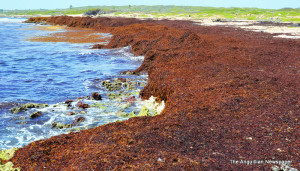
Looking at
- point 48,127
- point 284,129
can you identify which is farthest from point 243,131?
point 48,127

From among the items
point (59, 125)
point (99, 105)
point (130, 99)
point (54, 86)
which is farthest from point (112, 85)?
point (59, 125)

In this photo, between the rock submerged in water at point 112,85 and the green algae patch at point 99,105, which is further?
the rock submerged in water at point 112,85

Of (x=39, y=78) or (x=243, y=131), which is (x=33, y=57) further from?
(x=243, y=131)

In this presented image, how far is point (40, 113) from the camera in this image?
27.5 ft

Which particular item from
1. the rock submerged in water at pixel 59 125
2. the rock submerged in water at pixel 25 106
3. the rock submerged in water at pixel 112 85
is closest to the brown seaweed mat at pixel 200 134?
the rock submerged in water at pixel 59 125

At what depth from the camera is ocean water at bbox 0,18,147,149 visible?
745 centimetres

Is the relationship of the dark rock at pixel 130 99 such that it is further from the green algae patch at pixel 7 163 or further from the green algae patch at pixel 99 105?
the green algae patch at pixel 7 163

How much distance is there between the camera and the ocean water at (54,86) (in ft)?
24.4

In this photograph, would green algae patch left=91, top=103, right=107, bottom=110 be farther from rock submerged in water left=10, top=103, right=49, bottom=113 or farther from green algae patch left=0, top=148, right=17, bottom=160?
green algae patch left=0, top=148, right=17, bottom=160

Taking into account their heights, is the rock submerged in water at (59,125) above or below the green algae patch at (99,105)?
below

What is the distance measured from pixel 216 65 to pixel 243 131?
18.7 feet

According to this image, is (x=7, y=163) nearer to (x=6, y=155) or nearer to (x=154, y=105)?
(x=6, y=155)

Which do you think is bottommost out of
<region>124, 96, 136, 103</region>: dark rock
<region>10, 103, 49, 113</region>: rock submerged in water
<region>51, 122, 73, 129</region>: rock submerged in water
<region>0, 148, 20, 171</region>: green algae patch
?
<region>51, 122, 73, 129</region>: rock submerged in water

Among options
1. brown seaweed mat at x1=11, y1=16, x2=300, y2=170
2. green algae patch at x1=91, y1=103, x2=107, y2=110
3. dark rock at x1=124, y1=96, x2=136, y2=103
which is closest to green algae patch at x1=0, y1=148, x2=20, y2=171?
brown seaweed mat at x1=11, y1=16, x2=300, y2=170
